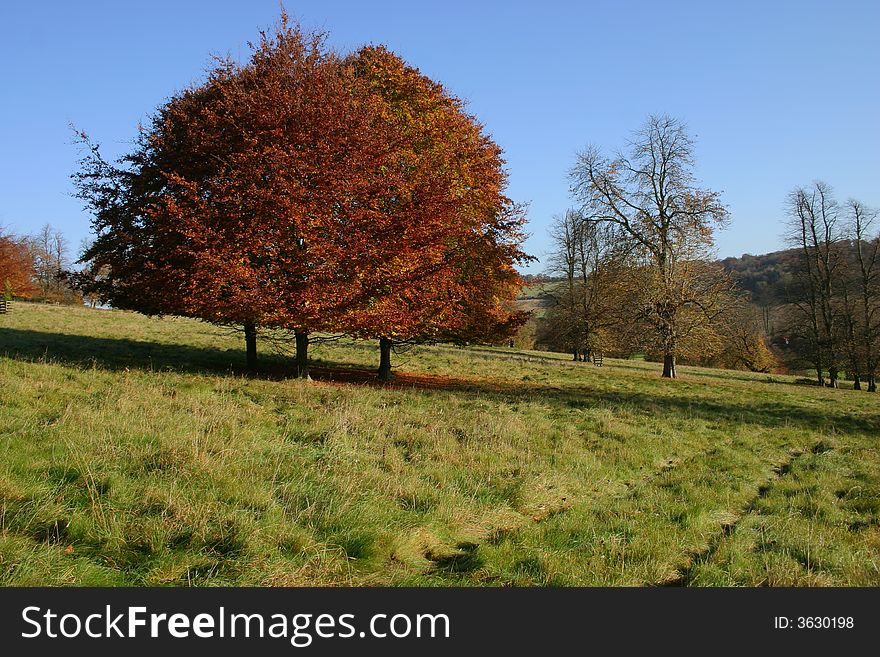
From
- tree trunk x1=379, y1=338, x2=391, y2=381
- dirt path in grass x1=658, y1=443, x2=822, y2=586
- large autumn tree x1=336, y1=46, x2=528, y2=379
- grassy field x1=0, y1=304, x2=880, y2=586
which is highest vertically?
large autumn tree x1=336, y1=46, x2=528, y2=379

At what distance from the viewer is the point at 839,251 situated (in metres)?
37.1

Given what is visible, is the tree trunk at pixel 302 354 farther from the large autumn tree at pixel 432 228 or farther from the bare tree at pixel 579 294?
the bare tree at pixel 579 294

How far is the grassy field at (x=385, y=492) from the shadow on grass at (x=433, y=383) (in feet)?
6.52

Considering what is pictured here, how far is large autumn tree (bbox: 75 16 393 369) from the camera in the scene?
39.0ft

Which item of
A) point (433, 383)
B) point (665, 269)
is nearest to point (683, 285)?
point (665, 269)

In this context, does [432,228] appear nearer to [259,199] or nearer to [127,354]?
[259,199]

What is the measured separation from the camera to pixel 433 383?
730 inches

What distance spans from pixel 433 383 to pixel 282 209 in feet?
28.7

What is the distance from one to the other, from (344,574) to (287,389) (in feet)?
26.9

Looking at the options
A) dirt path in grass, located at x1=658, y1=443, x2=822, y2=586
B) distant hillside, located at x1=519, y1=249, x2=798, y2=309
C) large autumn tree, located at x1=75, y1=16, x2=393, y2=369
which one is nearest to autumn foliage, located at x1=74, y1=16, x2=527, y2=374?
large autumn tree, located at x1=75, y1=16, x2=393, y2=369

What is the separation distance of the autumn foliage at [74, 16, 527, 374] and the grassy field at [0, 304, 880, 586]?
2.16m

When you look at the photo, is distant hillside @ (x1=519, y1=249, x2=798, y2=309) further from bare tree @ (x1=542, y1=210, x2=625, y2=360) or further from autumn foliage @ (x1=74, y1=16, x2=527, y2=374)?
autumn foliage @ (x1=74, y1=16, x2=527, y2=374)

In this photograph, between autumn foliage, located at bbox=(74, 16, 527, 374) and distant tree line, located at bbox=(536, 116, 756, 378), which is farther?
distant tree line, located at bbox=(536, 116, 756, 378)
